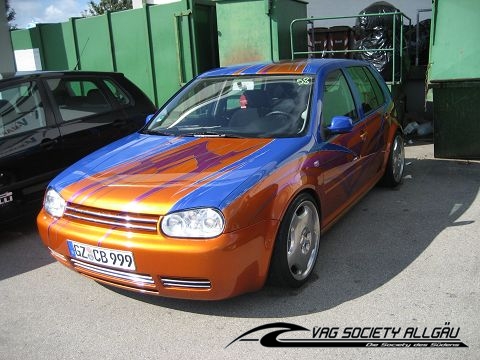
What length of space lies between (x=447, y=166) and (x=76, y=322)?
5.27m

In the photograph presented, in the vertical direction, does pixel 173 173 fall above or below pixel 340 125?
below

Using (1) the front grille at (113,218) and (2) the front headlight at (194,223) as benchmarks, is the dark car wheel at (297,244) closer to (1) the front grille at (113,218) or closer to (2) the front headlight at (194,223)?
(2) the front headlight at (194,223)

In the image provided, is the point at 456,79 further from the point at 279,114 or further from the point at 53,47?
the point at 53,47

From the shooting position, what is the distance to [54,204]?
134 inches

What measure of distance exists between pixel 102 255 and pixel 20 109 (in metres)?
2.57

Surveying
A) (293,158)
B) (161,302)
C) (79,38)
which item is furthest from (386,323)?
(79,38)

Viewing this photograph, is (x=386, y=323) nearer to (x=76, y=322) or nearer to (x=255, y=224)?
(x=255, y=224)

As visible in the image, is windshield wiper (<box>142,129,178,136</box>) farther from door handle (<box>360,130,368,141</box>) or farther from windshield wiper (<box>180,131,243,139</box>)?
door handle (<box>360,130,368,141</box>)

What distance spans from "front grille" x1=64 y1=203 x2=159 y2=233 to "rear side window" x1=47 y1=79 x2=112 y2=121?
2267 millimetres

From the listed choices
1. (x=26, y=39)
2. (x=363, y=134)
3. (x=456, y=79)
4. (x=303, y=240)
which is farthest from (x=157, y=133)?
(x=26, y=39)

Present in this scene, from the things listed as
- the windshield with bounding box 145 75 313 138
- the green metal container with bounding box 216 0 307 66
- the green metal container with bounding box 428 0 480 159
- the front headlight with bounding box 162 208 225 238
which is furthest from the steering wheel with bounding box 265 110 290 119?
the green metal container with bounding box 216 0 307 66

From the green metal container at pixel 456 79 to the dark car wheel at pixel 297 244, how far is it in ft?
12.6

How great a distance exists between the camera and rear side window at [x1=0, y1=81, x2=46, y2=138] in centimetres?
479

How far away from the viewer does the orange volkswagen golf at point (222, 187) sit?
2836mm
